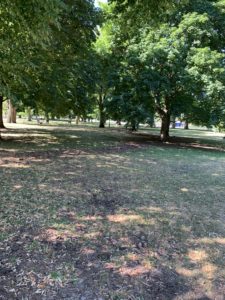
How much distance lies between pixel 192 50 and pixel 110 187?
9.69 m

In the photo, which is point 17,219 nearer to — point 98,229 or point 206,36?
point 98,229

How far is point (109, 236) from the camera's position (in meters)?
3.62

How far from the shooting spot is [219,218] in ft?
→ 14.7

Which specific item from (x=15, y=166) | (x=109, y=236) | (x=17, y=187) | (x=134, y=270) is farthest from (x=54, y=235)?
(x=15, y=166)

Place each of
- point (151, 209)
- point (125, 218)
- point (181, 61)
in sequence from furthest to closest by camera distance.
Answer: point (181, 61) < point (151, 209) < point (125, 218)

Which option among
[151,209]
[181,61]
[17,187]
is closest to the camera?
[151,209]

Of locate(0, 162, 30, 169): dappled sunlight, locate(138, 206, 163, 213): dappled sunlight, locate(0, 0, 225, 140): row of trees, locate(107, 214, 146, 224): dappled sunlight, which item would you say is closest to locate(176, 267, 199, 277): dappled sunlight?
locate(107, 214, 146, 224): dappled sunlight

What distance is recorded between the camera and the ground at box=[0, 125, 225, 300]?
2703 millimetres

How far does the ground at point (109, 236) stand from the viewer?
8.87 feet

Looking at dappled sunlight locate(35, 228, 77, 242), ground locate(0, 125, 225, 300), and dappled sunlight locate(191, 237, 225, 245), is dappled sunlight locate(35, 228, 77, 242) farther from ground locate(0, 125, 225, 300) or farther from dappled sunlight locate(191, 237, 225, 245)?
dappled sunlight locate(191, 237, 225, 245)

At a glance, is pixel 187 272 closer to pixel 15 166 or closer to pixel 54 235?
pixel 54 235

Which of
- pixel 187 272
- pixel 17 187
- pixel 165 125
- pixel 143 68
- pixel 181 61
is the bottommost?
pixel 187 272

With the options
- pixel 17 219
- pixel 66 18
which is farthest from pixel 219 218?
pixel 66 18

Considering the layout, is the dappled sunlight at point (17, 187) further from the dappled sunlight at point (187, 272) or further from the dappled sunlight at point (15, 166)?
the dappled sunlight at point (187, 272)
